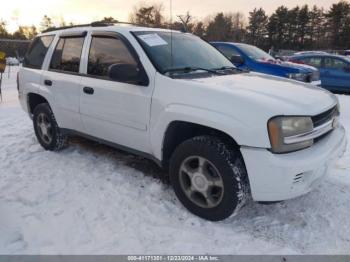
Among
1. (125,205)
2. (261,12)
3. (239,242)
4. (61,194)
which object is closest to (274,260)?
(239,242)

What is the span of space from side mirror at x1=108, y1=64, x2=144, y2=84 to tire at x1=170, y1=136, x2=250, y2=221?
0.82 meters

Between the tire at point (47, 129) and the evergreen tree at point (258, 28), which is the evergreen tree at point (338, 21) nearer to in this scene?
the evergreen tree at point (258, 28)

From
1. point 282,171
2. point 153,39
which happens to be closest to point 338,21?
point 153,39

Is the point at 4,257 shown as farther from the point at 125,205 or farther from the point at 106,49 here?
the point at 106,49

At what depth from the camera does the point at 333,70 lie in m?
11.3

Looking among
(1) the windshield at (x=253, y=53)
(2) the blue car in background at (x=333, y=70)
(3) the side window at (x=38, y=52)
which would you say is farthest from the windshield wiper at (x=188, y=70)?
(2) the blue car in background at (x=333, y=70)

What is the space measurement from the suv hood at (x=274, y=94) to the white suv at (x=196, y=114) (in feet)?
0.04

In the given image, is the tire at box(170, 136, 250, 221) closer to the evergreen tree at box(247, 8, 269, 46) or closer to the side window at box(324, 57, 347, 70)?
the side window at box(324, 57, 347, 70)

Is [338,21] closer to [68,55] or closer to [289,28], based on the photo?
[289,28]

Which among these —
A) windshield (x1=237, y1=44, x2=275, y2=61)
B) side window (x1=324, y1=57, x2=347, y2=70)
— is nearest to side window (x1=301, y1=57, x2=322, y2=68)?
side window (x1=324, y1=57, x2=347, y2=70)

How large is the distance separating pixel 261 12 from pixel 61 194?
65.2m

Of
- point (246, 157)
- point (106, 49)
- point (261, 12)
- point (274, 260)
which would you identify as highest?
point (261, 12)

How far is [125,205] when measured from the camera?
3391 millimetres

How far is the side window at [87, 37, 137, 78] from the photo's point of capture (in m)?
3.68
